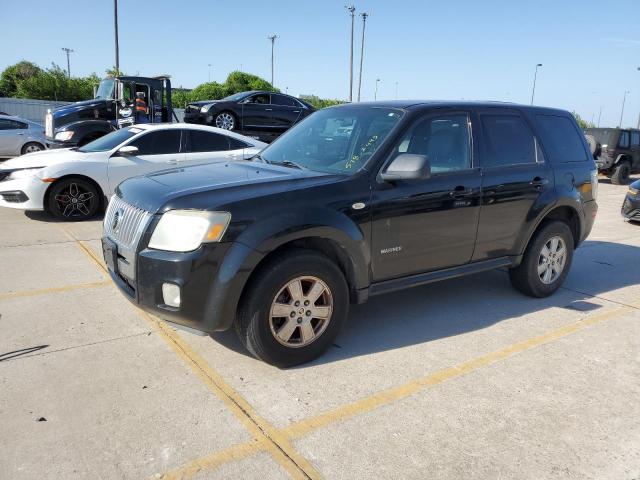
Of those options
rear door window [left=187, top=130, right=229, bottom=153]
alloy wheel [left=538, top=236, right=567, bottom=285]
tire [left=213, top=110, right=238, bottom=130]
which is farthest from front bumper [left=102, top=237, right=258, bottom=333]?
tire [left=213, top=110, right=238, bottom=130]

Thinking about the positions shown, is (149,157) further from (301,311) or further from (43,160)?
(301,311)

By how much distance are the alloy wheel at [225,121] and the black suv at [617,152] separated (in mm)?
11418

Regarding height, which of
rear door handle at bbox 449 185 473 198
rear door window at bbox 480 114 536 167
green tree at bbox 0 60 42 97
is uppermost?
green tree at bbox 0 60 42 97

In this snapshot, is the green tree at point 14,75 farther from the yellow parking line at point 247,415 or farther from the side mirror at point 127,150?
the yellow parking line at point 247,415

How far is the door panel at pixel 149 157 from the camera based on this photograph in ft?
27.3

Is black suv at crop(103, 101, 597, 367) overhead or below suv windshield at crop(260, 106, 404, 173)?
below

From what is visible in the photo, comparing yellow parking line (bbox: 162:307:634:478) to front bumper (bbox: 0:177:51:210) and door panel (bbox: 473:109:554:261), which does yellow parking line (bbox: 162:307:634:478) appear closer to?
door panel (bbox: 473:109:554:261)

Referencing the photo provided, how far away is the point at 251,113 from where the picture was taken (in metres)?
15.0

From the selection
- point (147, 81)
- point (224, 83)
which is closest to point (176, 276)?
point (147, 81)

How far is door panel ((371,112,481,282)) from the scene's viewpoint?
12.9 feet

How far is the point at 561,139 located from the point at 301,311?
3442 millimetres

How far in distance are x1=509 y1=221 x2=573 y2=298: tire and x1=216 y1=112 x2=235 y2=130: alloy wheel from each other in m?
11.0

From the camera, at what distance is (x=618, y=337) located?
440 cm

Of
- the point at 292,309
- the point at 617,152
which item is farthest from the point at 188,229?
the point at 617,152
